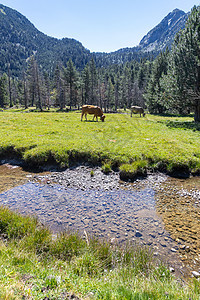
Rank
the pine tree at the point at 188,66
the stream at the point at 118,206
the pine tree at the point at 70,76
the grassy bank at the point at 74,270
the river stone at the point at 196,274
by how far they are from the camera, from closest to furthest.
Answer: the grassy bank at the point at 74,270
the river stone at the point at 196,274
the stream at the point at 118,206
the pine tree at the point at 188,66
the pine tree at the point at 70,76

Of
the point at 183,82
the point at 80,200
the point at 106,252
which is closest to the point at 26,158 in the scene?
the point at 80,200

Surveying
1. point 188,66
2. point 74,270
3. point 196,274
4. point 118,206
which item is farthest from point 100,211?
point 188,66

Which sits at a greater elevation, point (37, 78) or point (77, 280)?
point (37, 78)

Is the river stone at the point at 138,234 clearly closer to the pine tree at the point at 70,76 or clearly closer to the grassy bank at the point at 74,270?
the grassy bank at the point at 74,270

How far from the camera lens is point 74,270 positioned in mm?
3705

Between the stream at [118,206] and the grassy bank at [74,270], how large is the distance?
2.13 feet

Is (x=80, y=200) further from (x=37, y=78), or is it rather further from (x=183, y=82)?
(x=37, y=78)

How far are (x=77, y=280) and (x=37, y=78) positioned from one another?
66.8 m

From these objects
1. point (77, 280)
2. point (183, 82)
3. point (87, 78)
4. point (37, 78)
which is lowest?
point (77, 280)

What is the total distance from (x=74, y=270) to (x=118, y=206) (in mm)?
3819

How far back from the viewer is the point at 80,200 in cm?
769

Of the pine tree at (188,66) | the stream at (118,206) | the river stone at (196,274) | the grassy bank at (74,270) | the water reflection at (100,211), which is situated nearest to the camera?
the grassy bank at (74,270)

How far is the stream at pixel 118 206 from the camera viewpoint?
518cm

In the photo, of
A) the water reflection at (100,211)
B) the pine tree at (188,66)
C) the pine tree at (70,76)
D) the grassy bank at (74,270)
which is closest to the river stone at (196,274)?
the water reflection at (100,211)
